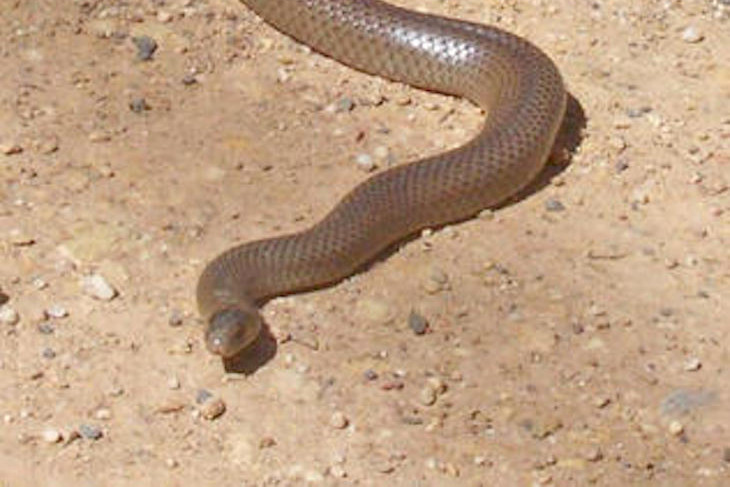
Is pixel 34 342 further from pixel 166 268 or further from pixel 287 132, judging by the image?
pixel 287 132

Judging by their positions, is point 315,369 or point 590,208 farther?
point 590,208

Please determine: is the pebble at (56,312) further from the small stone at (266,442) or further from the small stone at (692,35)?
the small stone at (692,35)

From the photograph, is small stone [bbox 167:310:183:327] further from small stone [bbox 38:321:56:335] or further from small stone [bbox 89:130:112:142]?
small stone [bbox 89:130:112:142]

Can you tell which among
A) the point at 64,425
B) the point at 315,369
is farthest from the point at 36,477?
the point at 315,369

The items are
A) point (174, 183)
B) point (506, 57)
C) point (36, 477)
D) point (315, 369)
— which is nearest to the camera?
point (36, 477)

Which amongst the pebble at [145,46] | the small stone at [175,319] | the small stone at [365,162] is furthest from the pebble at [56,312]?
the pebble at [145,46]

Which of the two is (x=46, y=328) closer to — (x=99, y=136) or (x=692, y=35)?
(x=99, y=136)
